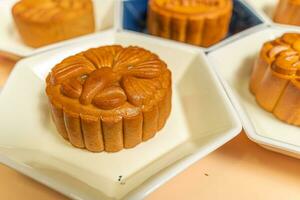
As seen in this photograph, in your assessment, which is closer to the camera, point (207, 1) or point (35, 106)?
point (35, 106)

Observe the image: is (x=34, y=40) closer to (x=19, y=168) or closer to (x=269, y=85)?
(x=19, y=168)

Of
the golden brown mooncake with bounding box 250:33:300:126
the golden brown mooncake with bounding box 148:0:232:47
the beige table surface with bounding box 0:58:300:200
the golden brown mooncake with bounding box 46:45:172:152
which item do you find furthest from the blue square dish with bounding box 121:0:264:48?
the beige table surface with bounding box 0:58:300:200

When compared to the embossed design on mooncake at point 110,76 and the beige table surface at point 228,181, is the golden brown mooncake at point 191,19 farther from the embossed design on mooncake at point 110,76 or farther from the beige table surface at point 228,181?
the beige table surface at point 228,181

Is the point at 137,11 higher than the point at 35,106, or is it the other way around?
the point at 137,11

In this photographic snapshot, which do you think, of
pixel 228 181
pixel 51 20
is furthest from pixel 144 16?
pixel 228 181

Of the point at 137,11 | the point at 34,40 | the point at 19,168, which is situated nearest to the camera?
the point at 19,168

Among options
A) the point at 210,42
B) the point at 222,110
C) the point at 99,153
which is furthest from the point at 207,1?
the point at 99,153

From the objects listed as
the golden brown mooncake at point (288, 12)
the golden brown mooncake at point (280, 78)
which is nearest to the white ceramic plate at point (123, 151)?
the golden brown mooncake at point (280, 78)
